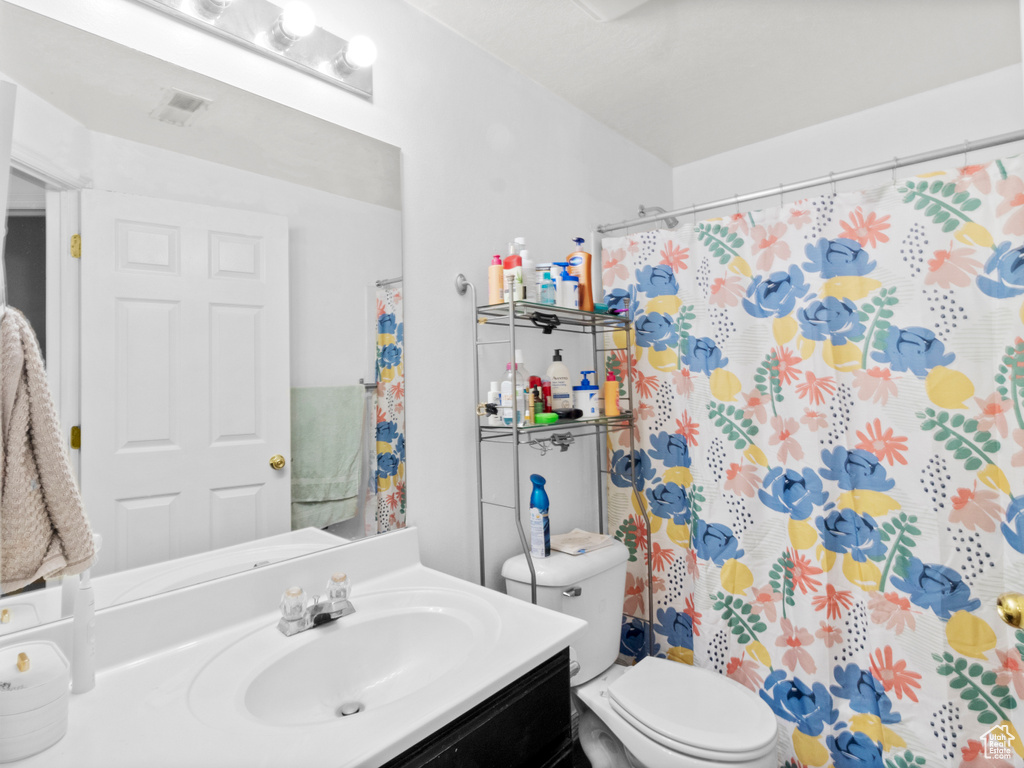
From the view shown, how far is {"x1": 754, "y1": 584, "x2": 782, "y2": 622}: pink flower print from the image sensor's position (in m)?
1.71

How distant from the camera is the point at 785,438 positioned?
66.9 inches

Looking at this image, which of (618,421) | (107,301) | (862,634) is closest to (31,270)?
(107,301)

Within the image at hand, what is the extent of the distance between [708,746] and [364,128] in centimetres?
172

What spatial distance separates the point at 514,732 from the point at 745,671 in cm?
118

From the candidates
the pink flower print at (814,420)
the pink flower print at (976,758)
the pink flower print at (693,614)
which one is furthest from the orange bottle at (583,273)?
the pink flower print at (976,758)

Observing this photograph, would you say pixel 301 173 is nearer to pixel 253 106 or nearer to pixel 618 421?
pixel 253 106

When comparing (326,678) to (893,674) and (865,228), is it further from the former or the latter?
(865,228)

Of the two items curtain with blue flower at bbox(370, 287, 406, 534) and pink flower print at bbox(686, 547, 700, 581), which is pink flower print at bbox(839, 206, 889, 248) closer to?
pink flower print at bbox(686, 547, 700, 581)

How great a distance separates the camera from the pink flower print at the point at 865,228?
154 centimetres

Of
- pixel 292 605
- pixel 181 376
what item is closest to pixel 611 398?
pixel 292 605

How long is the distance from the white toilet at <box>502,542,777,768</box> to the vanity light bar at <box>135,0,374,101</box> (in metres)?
→ 1.38

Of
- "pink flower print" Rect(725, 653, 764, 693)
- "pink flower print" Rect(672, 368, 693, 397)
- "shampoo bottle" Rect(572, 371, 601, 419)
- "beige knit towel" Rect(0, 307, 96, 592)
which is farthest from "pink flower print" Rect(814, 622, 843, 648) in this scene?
"beige knit towel" Rect(0, 307, 96, 592)

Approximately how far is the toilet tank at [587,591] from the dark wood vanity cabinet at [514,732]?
1.66 feet

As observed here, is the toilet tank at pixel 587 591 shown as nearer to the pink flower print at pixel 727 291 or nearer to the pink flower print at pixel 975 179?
the pink flower print at pixel 727 291
